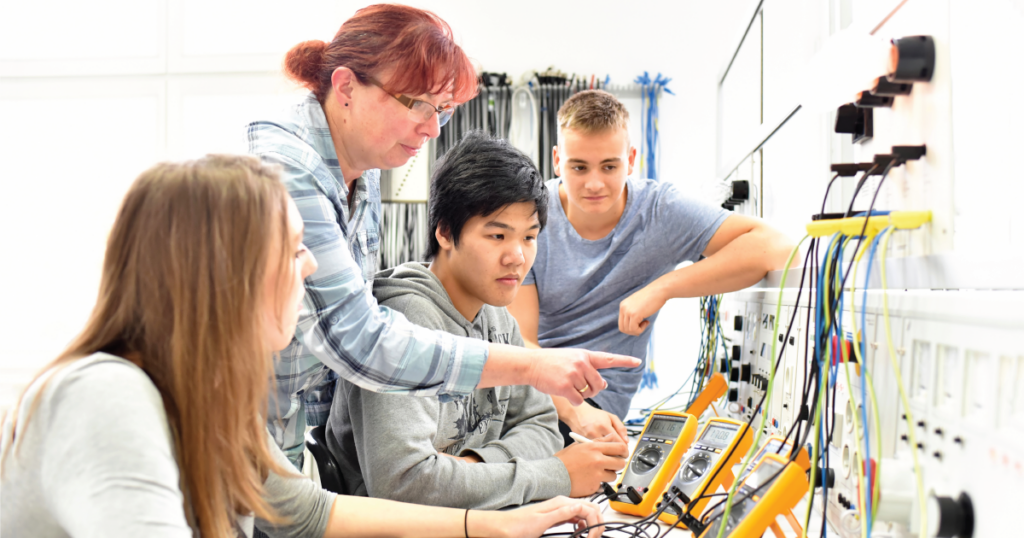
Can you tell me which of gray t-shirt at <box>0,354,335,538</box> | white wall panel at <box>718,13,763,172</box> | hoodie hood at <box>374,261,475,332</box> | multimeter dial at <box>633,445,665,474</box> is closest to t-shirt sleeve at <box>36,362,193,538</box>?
gray t-shirt at <box>0,354,335,538</box>

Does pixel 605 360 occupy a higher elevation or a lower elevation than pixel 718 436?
higher

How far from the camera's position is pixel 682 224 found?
6.19 ft

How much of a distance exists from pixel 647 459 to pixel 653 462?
17 mm

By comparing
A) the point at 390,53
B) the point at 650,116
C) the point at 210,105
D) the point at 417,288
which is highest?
the point at 210,105

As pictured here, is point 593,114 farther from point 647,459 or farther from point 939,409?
point 939,409

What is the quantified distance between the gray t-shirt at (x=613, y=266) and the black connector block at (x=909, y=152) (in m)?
1.06

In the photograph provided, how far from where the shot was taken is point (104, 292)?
0.67 meters

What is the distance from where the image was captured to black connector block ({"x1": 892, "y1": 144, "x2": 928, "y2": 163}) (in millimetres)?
768

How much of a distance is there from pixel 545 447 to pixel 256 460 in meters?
0.65

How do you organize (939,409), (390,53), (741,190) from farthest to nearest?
(741,190), (390,53), (939,409)

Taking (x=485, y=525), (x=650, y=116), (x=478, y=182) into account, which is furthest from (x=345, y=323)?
(x=650, y=116)

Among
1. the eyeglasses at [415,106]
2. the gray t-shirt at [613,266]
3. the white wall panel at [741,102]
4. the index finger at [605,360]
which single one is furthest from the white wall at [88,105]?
the index finger at [605,360]

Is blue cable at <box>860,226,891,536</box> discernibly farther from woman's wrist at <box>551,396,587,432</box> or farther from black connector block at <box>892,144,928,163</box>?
woman's wrist at <box>551,396,587,432</box>

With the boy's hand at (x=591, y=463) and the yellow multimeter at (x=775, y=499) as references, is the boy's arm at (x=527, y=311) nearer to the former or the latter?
the boy's hand at (x=591, y=463)
